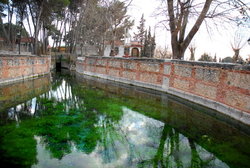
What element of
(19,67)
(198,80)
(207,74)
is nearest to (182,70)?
(198,80)

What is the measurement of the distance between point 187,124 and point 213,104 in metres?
1.83

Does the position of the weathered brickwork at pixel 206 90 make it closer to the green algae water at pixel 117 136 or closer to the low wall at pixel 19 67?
the green algae water at pixel 117 136

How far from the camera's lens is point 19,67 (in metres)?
11.8

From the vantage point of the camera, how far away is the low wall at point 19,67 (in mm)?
10172

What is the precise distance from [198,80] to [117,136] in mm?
4380

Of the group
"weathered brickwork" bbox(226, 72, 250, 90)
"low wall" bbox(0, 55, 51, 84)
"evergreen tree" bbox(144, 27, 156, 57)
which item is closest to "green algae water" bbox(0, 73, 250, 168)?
"weathered brickwork" bbox(226, 72, 250, 90)

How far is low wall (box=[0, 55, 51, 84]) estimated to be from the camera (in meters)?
10.2

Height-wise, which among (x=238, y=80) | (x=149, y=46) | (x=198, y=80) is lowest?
(x=198, y=80)

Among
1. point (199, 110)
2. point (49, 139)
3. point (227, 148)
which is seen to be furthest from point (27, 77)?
point (227, 148)

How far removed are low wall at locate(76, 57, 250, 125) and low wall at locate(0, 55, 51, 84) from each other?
5730 mm

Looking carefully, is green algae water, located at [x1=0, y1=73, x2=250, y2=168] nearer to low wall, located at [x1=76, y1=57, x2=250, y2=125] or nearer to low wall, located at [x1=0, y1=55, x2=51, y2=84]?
low wall, located at [x1=76, y1=57, x2=250, y2=125]

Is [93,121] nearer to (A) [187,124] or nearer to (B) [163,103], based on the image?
(A) [187,124]

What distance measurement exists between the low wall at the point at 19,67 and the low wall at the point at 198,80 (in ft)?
18.8

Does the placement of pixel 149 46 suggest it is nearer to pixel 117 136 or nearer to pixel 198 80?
pixel 198 80
